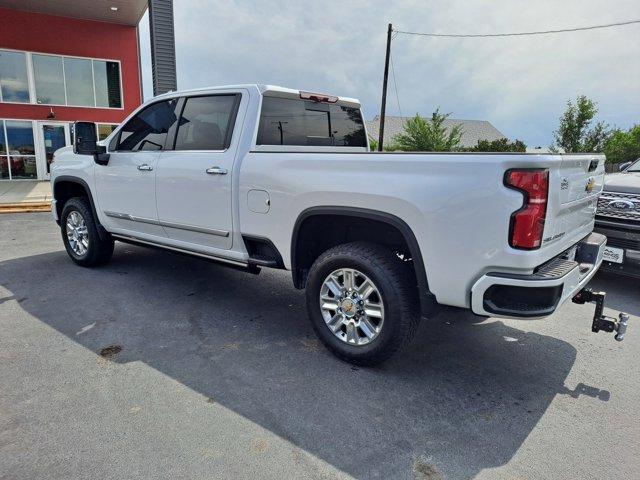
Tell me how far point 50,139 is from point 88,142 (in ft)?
46.0

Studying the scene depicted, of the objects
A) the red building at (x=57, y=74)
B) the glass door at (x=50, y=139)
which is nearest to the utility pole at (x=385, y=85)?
the red building at (x=57, y=74)

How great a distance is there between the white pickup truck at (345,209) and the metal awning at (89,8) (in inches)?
475

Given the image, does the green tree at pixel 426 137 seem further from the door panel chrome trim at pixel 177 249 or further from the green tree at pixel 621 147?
→ the door panel chrome trim at pixel 177 249

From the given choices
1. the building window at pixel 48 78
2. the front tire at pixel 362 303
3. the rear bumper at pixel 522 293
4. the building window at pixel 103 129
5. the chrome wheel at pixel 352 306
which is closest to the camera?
the rear bumper at pixel 522 293

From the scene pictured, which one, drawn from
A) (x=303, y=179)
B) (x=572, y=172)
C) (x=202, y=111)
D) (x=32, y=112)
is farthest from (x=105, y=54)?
(x=572, y=172)

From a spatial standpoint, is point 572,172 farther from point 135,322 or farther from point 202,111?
point 135,322

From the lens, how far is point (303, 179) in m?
3.32

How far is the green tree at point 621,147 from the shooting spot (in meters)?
28.9

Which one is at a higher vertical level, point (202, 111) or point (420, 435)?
point (202, 111)

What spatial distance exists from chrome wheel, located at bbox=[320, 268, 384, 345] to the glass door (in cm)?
1645

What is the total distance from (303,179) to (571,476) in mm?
2347

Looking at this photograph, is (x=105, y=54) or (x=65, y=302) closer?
(x=65, y=302)

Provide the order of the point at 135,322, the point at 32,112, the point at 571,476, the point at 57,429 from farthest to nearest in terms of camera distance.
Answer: the point at 32,112 → the point at 135,322 → the point at 57,429 → the point at 571,476

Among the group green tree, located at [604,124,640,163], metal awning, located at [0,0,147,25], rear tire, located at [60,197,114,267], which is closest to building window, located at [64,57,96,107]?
metal awning, located at [0,0,147,25]
